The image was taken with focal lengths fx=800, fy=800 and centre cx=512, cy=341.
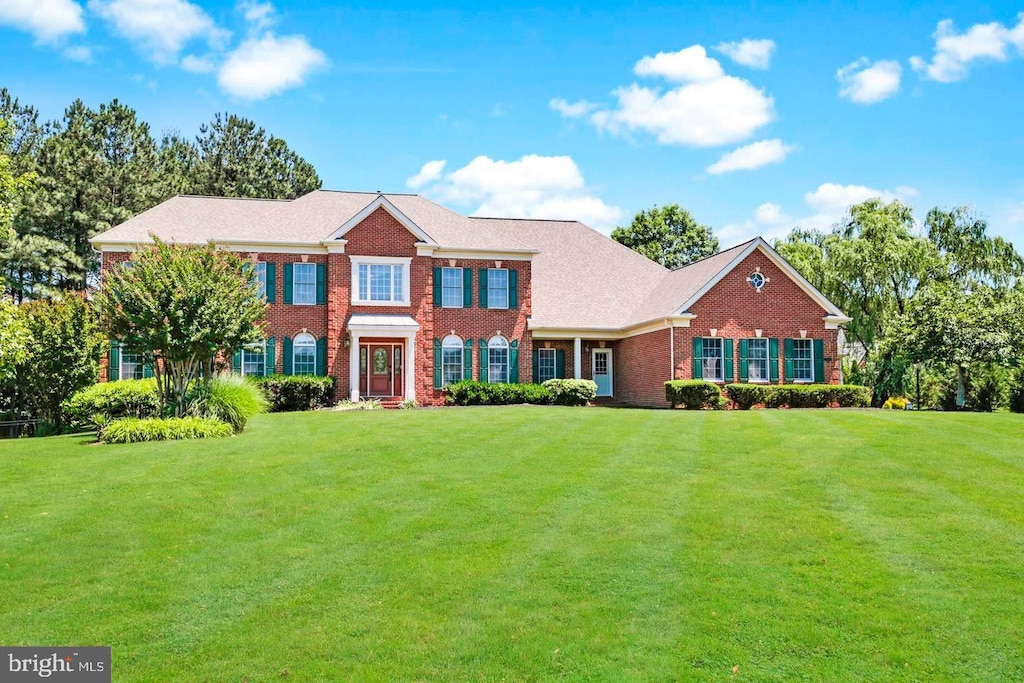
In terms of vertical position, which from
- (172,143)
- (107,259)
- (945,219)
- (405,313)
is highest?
(172,143)

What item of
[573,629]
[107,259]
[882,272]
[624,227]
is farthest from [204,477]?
[624,227]

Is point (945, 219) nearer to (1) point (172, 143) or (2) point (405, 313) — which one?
(2) point (405, 313)

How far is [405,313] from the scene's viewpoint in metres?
28.8

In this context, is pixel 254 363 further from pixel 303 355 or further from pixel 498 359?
pixel 498 359

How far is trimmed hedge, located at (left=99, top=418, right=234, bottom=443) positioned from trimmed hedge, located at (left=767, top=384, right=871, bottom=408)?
59.0 feet

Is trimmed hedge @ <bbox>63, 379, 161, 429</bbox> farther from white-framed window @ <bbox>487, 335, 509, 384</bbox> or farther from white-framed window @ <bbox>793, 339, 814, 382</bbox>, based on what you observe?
white-framed window @ <bbox>793, 339, 814, 382</bbox>

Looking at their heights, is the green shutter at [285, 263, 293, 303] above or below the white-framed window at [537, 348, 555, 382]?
above

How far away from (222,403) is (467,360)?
1274cm

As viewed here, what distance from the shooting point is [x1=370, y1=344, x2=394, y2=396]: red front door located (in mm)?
29359

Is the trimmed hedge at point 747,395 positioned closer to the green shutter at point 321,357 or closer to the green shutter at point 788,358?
the green shutter at point 788,358

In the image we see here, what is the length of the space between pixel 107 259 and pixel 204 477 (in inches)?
752

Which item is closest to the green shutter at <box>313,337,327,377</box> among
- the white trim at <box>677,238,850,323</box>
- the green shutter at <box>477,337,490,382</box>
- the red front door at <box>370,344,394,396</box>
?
the red front door at <box>370,344,394,396</box>

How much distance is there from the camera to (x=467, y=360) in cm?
2939

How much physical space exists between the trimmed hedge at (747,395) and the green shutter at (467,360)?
911 centimetres
